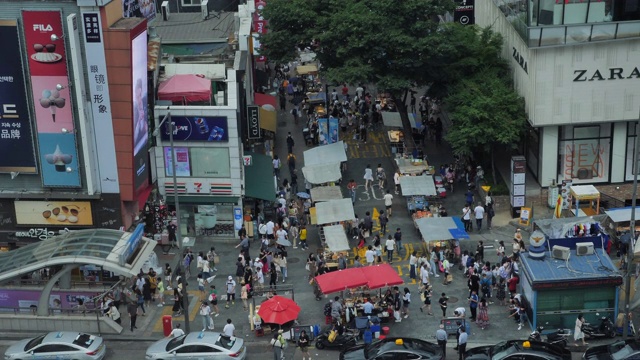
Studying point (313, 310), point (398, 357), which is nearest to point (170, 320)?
point (313, 310)

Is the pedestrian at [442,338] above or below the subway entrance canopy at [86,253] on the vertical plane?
below

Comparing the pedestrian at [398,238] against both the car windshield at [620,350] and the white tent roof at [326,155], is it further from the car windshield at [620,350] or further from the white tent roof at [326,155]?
the car windshield at [620,350]

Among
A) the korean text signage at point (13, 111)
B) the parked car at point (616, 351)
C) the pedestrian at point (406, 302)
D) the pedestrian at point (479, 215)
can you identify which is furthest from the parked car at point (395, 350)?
the korean text signage at point (13, 111)

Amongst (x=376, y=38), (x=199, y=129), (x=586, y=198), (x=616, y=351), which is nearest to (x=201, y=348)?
(x=199, y=129)

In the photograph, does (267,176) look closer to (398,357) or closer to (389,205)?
(389,205)

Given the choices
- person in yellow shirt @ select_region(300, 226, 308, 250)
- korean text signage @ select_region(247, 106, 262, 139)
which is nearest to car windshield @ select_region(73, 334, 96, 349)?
person in yellow shirt @ select_region(300, 226, 308, 250)

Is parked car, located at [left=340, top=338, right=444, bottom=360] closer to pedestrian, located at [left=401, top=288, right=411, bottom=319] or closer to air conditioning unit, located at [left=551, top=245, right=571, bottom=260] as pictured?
pedestrian, located at [left=401, top=288, right=411, bottom=319]
